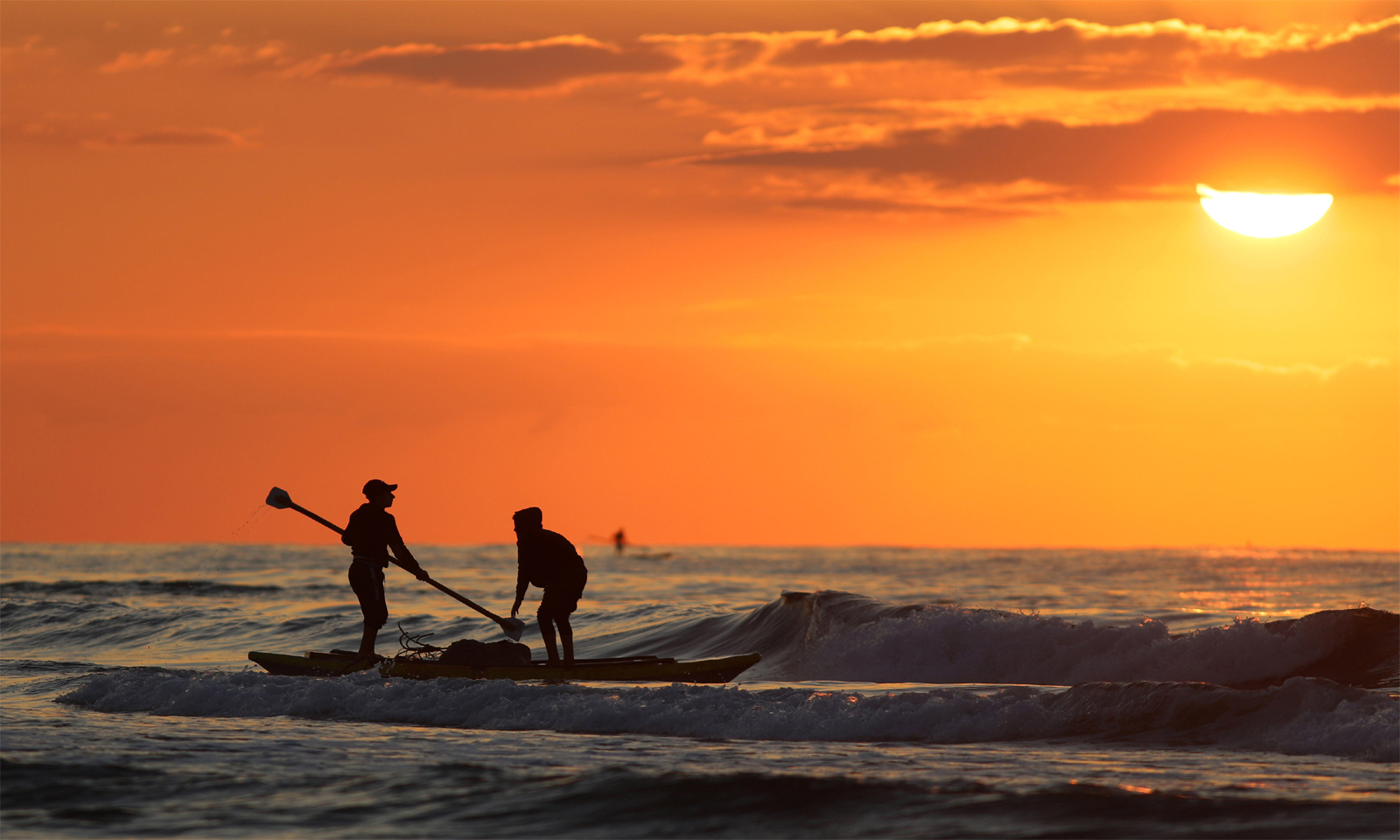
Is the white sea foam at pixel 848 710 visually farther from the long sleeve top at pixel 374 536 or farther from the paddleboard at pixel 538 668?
the long sleeve top at pixel 374 536

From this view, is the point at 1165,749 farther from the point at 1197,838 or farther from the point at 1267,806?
the point at 1197,838

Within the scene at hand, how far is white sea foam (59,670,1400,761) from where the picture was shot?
12219 mm

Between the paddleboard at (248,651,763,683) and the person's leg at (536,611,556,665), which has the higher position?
the person's leg at (536,611,556,665)

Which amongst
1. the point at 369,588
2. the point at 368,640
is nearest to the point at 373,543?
the point at 369,588

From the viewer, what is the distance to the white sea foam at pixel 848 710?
12219 mm

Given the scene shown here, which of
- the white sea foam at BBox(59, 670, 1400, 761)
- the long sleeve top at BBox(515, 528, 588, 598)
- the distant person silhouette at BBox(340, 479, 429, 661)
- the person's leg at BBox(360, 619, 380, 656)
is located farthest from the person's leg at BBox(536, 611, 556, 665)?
the person's leg at BBox(360, 619, 380, 656)

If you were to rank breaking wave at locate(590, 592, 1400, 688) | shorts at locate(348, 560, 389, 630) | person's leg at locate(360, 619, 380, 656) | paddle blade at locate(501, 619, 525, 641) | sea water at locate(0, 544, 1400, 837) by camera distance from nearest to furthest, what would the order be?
sea water at locate(0, 544, 1400, 837), shorts at locate(348, 560, 389, 630), person's leg at locate(360, 619, 380, 656), paddle blade at locate(501, 619, 525, 641), breaking wave at locate(590, 592, 1400, 688)

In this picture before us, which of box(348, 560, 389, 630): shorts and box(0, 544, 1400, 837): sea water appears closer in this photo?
box(0, 544, 1400, 837): sea water

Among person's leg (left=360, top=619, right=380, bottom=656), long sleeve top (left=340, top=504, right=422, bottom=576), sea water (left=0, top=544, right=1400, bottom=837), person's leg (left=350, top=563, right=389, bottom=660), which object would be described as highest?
long sleeve top (left=340, top=504, right=422, bottom=576)

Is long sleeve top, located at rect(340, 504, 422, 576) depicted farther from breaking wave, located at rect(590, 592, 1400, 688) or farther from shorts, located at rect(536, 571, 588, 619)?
breaking wave, located at rect(590, 592, 1400, 688)

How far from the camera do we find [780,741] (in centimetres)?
1258

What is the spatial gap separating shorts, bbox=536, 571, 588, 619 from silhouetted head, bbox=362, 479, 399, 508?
7.04 feet

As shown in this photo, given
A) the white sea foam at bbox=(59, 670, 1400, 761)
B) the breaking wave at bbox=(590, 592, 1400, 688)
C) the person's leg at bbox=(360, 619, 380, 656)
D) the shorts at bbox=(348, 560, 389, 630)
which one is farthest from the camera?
the breaking wave at bbox=(590, 592, 1400, 688)

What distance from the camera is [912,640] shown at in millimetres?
19438
